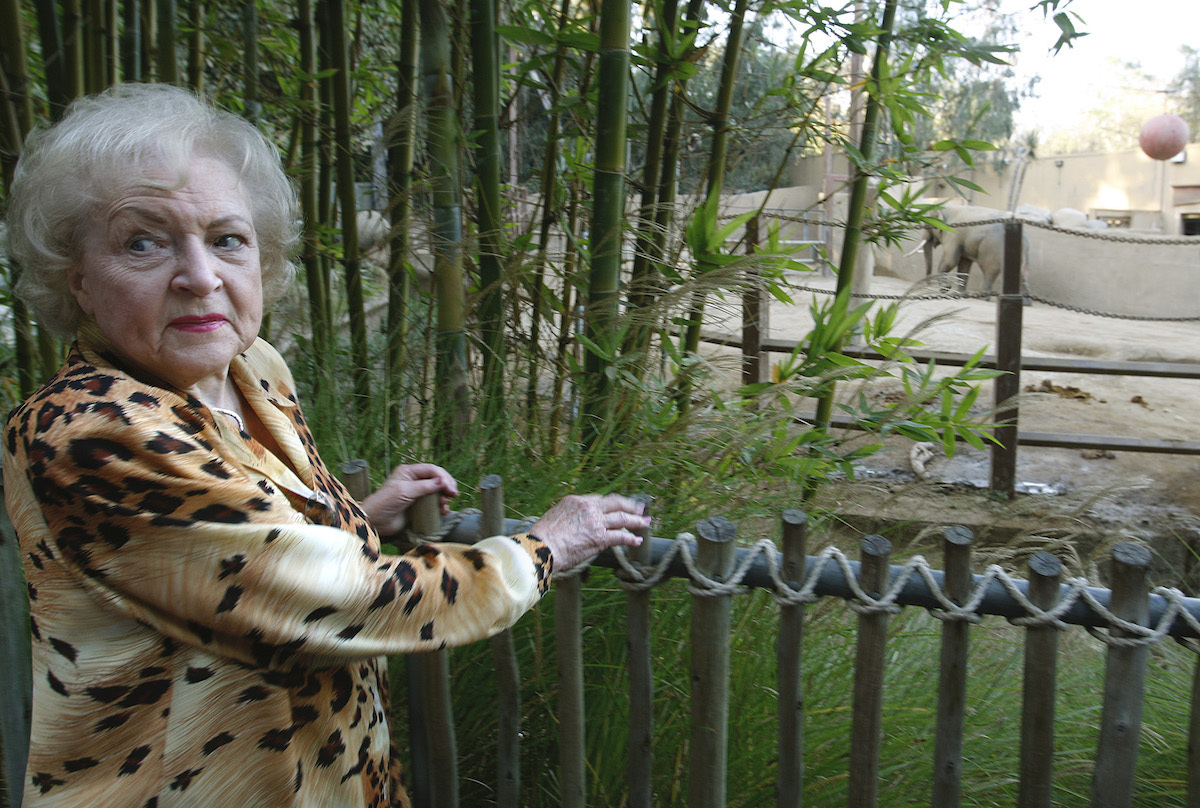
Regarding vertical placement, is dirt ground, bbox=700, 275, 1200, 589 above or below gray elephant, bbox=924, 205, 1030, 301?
below

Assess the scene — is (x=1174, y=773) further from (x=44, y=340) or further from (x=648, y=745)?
(x=44, y=340)

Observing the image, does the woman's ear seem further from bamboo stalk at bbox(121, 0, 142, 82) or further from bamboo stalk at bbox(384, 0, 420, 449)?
bamboo stalk at bbox(121, 0, 142, 82)

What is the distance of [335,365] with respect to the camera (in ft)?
8.35

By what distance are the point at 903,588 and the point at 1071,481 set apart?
15.0ft

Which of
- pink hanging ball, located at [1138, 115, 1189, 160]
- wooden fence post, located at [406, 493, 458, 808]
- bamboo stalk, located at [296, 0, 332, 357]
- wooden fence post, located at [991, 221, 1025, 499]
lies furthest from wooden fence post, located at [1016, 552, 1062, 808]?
pink hanging ball, located at [1138, 115, 1189, 160]

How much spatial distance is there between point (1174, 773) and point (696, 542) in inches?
45.0

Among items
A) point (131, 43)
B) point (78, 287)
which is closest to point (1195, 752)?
point (78, 287)

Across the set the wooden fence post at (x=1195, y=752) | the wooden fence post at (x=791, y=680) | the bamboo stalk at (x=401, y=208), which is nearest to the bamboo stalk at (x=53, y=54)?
the bamboo stalk at (x=401, y=208)

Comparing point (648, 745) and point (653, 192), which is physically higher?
point (653, 192)

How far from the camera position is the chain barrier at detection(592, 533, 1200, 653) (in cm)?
119

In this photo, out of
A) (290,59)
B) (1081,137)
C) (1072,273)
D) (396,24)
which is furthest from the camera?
(1081,137)

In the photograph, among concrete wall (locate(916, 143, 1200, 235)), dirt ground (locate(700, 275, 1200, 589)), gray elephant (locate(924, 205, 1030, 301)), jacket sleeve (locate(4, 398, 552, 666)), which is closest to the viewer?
jacket sleeve (locate(4, 398, 552, 666))

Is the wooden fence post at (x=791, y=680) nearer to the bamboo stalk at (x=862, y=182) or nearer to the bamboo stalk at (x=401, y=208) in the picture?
the bamboo stalk at (x=862, y=182)

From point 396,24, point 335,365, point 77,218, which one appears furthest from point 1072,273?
point 77,218
